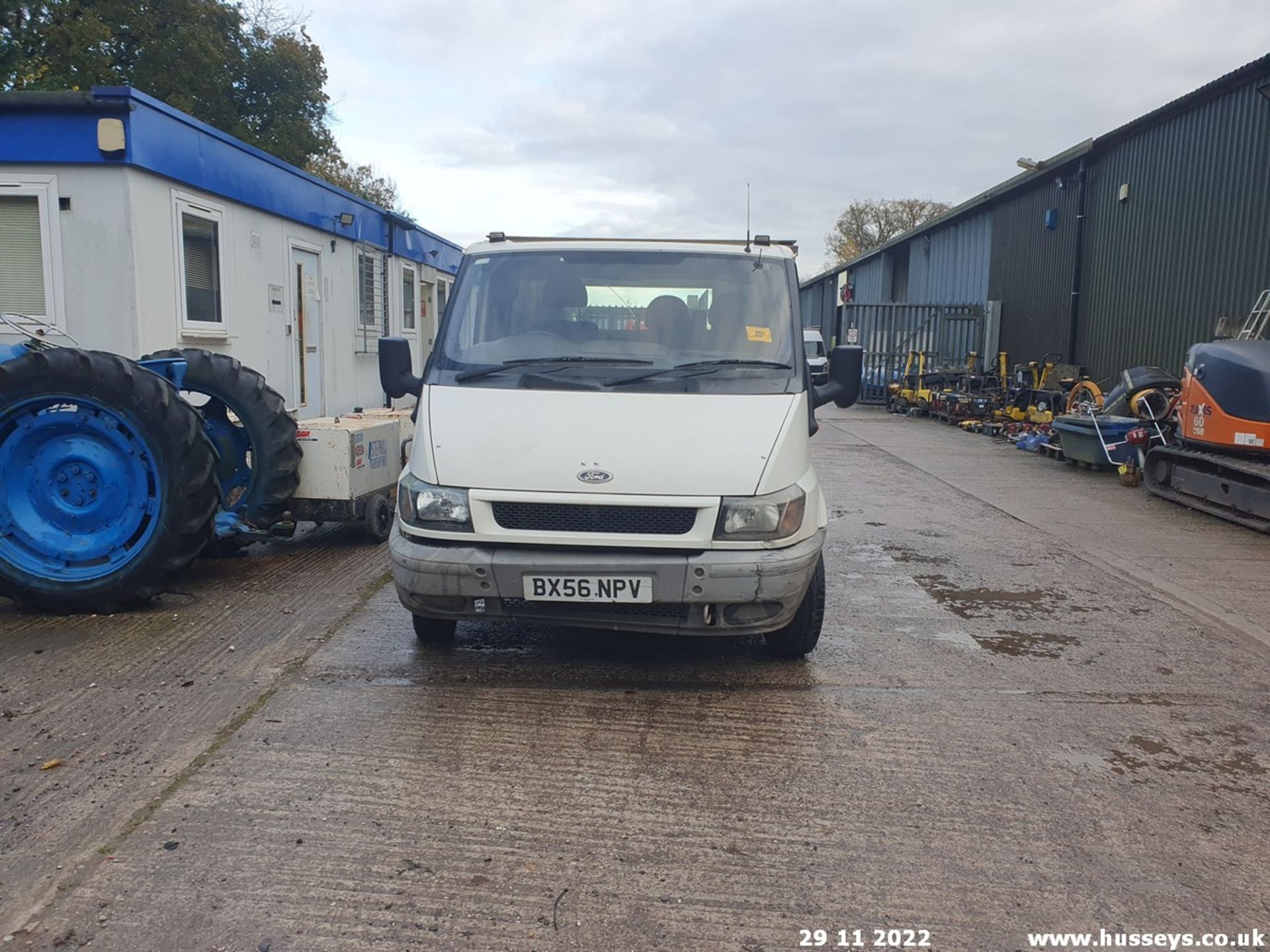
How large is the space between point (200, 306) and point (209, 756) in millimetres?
7418

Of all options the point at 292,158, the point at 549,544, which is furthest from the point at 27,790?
the point at 292,158

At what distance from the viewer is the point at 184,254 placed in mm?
9805

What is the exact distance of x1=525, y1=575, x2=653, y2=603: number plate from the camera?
4.27m

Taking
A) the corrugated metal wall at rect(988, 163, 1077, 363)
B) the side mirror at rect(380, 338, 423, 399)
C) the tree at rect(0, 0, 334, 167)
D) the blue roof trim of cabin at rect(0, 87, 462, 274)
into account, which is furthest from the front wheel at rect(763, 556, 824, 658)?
the tree at rect(0, 0, 334, 167)

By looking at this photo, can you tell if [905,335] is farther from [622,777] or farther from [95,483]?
[622,777]

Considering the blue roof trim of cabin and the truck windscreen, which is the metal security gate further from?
the truck windscreen

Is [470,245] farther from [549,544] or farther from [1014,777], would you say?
[1014,777]

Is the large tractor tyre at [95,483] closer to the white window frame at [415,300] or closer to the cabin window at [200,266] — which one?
the cabin window at [200,266]

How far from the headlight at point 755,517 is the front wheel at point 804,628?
45 centimetres

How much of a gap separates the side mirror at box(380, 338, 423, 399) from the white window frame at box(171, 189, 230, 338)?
17.3ft

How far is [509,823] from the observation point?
338 centimetres

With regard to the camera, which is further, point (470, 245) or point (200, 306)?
point (200, 306)

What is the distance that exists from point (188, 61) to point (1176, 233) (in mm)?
25025

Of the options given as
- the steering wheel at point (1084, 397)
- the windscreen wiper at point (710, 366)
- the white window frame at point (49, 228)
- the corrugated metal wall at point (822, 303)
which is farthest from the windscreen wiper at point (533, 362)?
the corrugated metal wall at point (822, 303)
